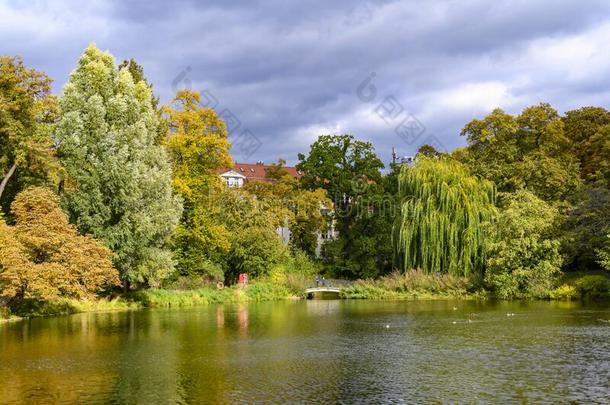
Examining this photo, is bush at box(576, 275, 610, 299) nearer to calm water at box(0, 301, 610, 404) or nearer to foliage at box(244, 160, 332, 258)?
calm water at box(0, 301, 610, 404)

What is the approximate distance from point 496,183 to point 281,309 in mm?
24751

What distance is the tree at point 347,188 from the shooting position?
63.2 metres

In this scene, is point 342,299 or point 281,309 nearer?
point 281,309

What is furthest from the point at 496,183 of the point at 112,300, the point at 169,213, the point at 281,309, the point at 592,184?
the point at 112,300

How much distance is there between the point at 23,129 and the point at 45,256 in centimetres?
758

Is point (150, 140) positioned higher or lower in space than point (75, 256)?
higher

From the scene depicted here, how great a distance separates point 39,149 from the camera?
36594 mm

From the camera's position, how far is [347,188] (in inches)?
2525

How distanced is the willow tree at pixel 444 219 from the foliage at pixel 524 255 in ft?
6.72

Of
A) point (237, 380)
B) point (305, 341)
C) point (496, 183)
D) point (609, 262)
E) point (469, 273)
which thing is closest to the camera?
point (237, 380)

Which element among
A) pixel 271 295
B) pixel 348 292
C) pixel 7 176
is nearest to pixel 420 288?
pixel 348 292

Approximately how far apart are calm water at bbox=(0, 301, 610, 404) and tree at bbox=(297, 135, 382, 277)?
28185mm

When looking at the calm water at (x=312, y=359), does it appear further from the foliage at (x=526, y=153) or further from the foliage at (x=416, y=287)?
the foliage at (x=526, y=153)

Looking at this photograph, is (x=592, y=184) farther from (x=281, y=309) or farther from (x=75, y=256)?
(x=75, y=256)
